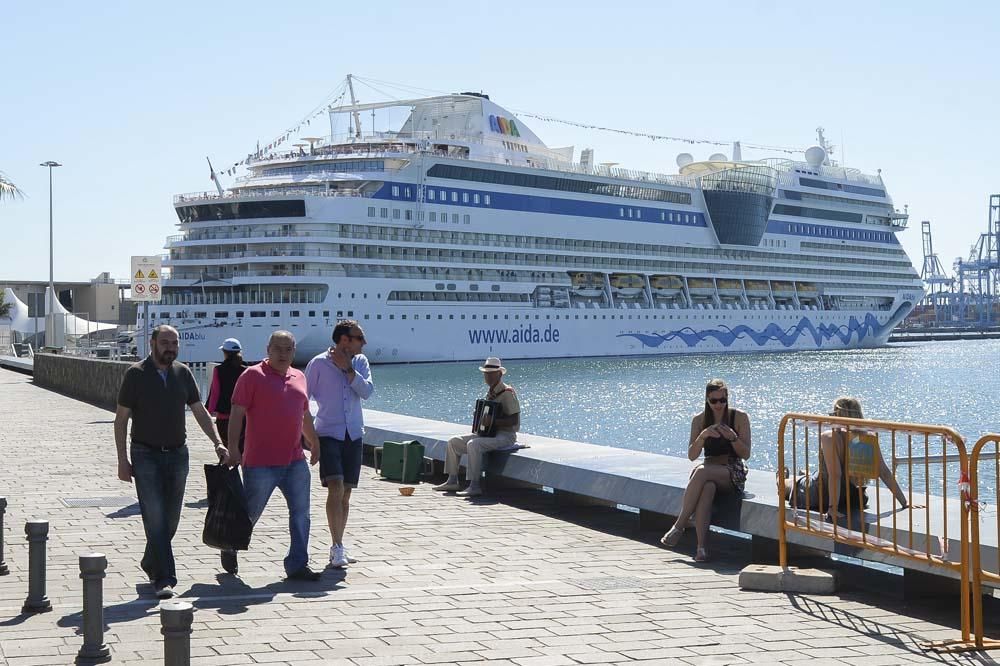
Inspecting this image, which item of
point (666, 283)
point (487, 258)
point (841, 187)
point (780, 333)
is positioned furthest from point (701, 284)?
point (487, 258)

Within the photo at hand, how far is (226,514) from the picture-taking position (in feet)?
23.5

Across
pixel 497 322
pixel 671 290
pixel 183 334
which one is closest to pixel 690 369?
pixel 497 322

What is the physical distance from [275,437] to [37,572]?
159 centimetres

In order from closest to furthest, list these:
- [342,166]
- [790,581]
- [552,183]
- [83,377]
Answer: [790,581]
[83,377]
[342,166]
[552,183]

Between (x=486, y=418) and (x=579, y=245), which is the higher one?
(x=579, y=245)

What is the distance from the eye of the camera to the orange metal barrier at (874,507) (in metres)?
5.89

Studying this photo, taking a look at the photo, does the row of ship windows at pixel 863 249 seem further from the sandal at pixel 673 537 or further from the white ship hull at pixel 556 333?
the sandal at pixel 673 537

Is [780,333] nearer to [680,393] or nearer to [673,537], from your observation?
[680,393]

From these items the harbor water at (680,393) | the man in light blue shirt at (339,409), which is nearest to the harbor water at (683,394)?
the harbor water at (680,393)

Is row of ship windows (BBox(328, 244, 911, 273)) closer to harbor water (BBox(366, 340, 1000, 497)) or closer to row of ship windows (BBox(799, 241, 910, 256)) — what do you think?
harbor water (BBox(366, 340, 1000, 497))

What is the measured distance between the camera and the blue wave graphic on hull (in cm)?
6878

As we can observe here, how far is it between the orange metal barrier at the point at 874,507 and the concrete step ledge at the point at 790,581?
131 millimetres

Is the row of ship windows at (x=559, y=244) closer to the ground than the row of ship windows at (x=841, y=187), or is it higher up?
closer to the ground

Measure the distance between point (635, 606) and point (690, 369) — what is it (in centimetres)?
5145
